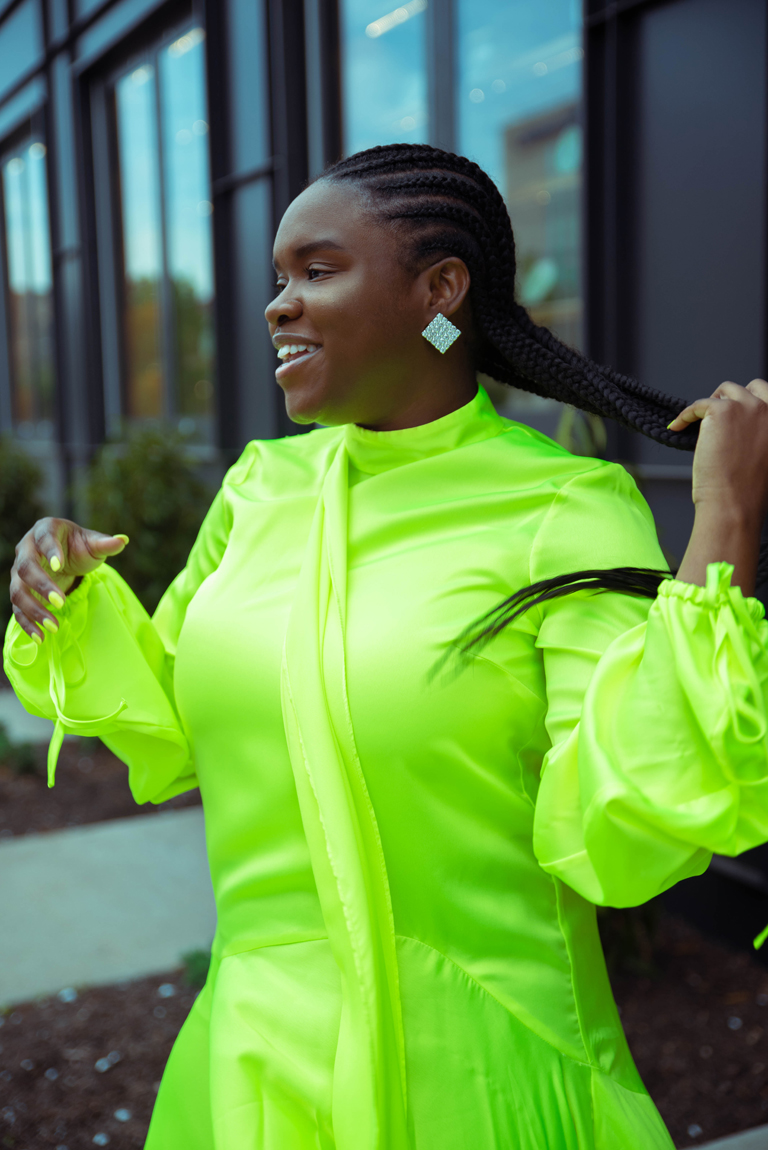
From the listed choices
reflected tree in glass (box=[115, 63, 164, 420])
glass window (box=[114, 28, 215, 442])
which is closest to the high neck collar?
glass window (box=[114, 28, 215, 442])

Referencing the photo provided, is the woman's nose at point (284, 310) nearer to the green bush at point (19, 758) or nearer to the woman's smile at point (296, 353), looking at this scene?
the woman's smile at point (296, 353)

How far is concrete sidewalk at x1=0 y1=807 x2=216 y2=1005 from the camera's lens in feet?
12.0

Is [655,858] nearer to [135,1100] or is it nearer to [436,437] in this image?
[436,437]

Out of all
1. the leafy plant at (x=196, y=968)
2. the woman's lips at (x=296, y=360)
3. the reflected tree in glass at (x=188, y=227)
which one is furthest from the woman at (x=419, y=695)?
the reflected tree in glass at (x=188, y=227)

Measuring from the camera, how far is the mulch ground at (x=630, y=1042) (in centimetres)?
278

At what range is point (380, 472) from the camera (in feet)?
4.99

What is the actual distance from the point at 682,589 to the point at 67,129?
33.2 feet

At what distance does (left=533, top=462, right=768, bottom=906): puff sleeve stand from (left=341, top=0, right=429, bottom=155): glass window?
197 inches

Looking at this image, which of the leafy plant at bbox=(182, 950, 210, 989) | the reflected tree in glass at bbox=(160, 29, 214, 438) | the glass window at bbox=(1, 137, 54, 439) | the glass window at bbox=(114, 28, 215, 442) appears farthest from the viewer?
the glass window at bbox=(1, 137, 54, 439)

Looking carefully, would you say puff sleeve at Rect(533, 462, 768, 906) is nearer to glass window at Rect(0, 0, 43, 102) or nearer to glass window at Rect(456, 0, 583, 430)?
glass window at Rect(456, 0, 583, 430)

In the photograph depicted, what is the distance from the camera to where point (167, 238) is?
8766mm

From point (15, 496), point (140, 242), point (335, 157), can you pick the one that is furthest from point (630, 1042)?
point (140, 242)

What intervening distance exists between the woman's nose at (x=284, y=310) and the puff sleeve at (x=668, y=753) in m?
0.59

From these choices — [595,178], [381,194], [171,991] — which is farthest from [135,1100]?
[595,178]
